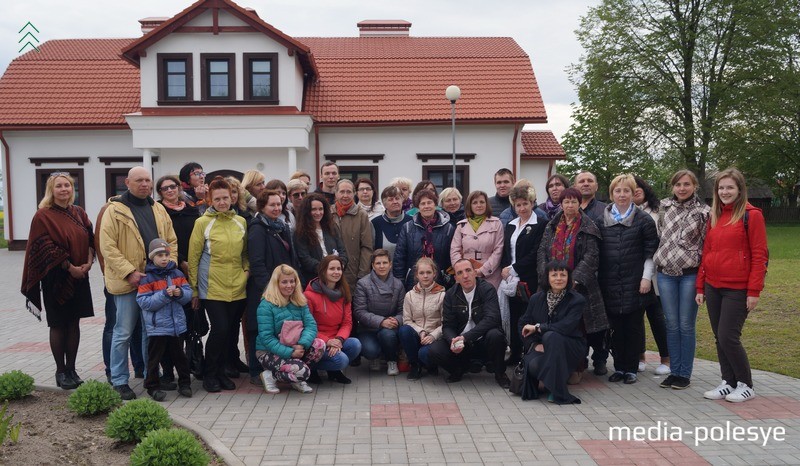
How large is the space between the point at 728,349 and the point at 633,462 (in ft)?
6.44

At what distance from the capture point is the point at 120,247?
603 cm

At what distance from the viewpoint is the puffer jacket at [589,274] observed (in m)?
6.30

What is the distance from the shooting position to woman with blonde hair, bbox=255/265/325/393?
6207 mm

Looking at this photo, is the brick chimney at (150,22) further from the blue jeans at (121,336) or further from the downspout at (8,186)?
the blue jeans at (121,336)

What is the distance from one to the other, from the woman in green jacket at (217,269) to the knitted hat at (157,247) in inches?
13.3

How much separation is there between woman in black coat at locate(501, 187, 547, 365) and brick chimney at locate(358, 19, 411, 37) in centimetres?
2408

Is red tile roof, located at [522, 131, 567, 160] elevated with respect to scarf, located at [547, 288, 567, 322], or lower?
elevated

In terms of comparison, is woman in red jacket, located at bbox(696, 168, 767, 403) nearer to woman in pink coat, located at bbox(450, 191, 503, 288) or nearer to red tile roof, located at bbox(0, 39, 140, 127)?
woman in pink coat, located at bbox(450, 191, 503, 288)

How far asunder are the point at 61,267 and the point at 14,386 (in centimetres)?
109

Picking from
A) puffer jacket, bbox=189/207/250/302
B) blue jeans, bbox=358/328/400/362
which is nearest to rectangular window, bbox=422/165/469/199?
blue jeans, bbox=358/328/400/362

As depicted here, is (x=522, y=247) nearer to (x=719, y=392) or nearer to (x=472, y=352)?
(x=472, y=352)

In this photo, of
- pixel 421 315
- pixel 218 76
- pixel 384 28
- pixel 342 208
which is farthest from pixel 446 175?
pixel 421 315

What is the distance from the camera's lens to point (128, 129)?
22203 mm

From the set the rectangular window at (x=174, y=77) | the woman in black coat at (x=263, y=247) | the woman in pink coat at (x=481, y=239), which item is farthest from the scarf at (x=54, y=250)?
the rectangular window at (x=174, y=77)
